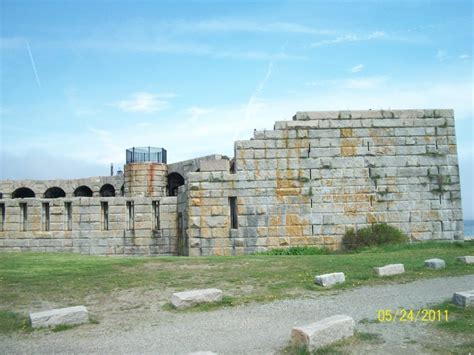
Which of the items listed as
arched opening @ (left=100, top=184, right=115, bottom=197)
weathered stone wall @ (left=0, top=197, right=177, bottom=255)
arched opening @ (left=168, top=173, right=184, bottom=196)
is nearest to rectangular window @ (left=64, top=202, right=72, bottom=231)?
weathered stone wall @ (left=0, top=197, right=177, bottom=255)

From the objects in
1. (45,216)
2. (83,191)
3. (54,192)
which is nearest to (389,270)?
(45,216)

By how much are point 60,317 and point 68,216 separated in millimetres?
12977

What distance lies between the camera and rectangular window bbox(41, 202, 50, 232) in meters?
18.8

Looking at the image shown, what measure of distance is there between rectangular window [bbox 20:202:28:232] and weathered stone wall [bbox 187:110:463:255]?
306 inches

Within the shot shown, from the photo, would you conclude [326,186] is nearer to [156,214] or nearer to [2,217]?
[156,214]

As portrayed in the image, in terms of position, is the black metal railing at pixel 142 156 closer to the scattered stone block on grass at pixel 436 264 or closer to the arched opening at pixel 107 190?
the arched opening at pixel 107 190

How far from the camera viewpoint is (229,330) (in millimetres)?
6148

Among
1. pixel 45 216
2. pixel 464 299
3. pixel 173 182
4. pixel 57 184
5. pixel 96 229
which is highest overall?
pixel 57 184

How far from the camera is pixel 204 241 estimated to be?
16000mm

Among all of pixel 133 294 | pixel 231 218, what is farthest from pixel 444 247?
pixel 133 294

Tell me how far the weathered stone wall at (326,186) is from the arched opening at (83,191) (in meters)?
15.5

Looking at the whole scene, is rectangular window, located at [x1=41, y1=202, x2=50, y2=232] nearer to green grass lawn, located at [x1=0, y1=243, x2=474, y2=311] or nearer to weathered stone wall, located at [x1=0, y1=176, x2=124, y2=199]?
green grass lawn, located at [x1=0, y1=243, x2=474, y2=311]
